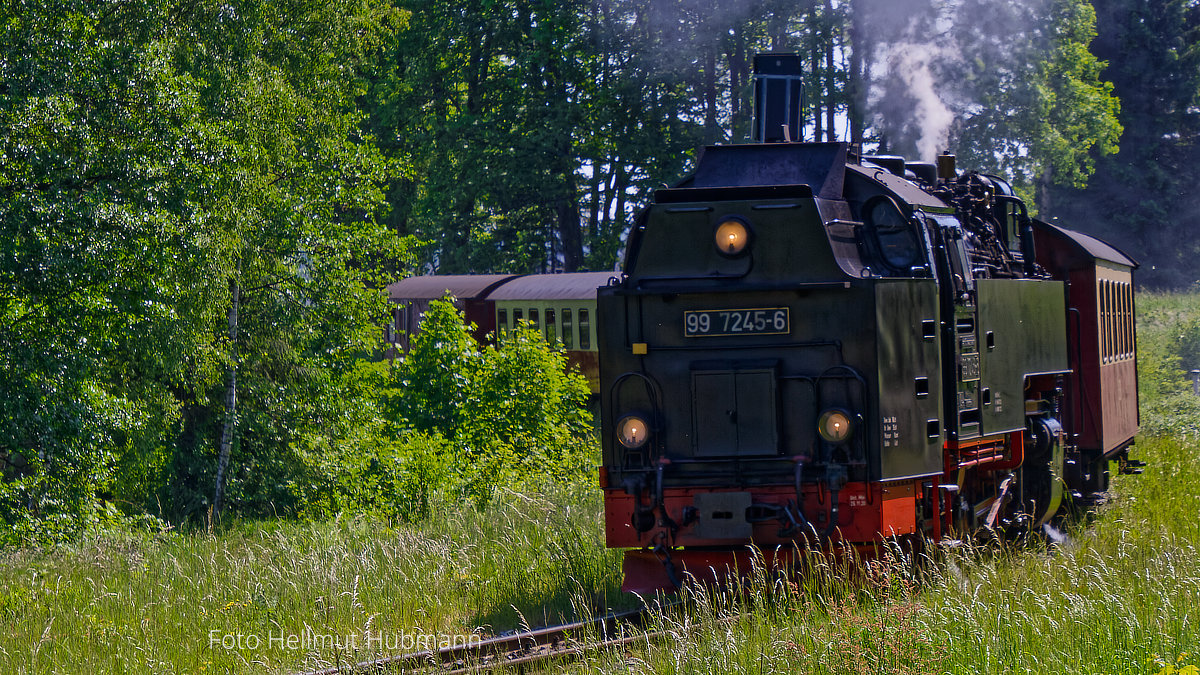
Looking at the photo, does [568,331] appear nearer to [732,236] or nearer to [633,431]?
[633,431]

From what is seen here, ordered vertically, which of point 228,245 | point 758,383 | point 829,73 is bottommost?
point 758,383

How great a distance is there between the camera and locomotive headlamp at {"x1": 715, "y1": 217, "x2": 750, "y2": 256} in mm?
7895

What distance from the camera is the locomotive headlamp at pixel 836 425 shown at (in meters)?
7.65

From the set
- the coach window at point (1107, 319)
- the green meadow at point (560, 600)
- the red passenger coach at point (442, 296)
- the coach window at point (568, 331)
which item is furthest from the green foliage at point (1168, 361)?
the red passenger coach at point (442, 296)

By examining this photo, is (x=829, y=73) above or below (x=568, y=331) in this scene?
above

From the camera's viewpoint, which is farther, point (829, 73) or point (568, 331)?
point (829, 73)

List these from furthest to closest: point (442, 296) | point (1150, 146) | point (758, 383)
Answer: point (1150, 146)
point (442, 296)
point (758, 383)

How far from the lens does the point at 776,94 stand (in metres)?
9.89

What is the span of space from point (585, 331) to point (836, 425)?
17071mm

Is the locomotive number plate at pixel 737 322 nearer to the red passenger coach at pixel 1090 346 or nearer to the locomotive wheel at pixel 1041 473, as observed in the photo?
the locomotive wheel at pixel 1041 473

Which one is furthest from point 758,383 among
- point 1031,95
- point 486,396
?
point 1031,95

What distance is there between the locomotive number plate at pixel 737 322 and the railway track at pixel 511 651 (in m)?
1.93

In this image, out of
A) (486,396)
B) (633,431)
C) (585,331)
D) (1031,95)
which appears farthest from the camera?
(1031,95)

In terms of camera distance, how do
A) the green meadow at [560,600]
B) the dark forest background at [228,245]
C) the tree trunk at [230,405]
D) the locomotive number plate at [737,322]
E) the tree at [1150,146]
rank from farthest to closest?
1. the tree at [1150,146]
2. the tree trunk at [230,405]
3. the dark forest background at [228,245]
4. the locomotive number plate at [737,322]
5. the green meadow at [560,600]
